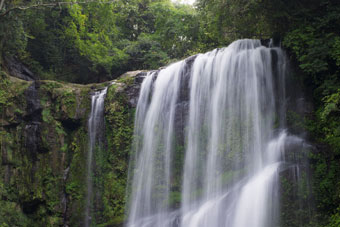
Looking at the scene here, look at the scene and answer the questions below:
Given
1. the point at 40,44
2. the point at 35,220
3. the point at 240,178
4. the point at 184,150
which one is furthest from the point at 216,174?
the point at 40,44

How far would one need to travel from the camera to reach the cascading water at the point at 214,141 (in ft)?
26.3

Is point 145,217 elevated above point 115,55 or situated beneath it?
situated beneath

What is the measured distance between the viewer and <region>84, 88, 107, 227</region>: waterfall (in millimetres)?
11137

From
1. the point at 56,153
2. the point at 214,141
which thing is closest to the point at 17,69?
the point at 56,153

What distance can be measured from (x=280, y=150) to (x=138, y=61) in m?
10.7

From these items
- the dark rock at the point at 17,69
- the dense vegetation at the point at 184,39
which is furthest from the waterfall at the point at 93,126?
the dark rock at the point at 17,69

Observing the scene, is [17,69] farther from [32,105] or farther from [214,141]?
[214,141]

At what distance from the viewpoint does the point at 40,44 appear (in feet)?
51.6

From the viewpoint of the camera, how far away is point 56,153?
37.3ft

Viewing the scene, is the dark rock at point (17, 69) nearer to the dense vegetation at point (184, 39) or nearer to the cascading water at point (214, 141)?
the dense vegetation at point (184, 39)

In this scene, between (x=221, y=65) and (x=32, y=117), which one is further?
(x=32, y=117)

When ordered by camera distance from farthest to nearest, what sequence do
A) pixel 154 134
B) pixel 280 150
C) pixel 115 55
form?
pixel 115 55
pixel 154 134
pixel 280 150

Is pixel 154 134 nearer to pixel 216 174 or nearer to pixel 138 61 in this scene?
Answer: pixel 216 174

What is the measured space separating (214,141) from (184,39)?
32.0ft
